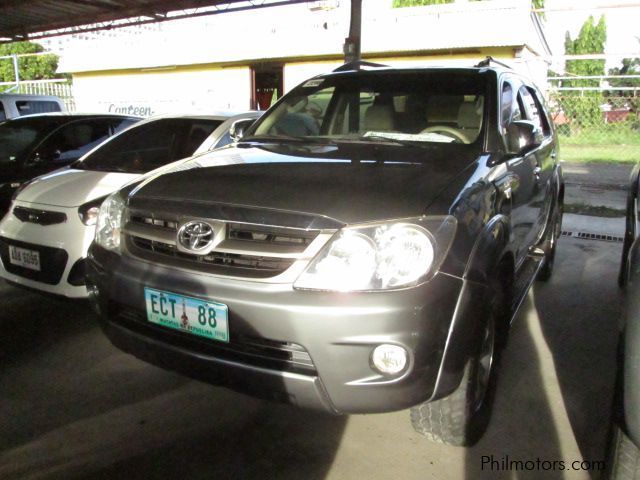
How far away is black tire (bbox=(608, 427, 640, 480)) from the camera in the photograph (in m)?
1.76

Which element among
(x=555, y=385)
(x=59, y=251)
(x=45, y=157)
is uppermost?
(x=45, y=157)

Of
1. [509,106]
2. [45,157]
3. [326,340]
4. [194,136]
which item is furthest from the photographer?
[45,157]

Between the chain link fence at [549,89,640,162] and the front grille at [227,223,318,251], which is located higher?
the front grille at [227,223,318,251]

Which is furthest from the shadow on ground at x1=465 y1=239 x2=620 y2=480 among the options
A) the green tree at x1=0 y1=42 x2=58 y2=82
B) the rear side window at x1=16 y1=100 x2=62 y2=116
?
the green tree at x1=0 y1=42 x2=58 y2=82

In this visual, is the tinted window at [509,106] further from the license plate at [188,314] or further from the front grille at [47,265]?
the front grille at [47,265]

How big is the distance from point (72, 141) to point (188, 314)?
14.0 feet

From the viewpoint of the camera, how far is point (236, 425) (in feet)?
8.68

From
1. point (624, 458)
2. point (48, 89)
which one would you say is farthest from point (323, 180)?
point (48, 89)

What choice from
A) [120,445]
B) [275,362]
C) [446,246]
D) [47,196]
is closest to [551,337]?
[446,246]

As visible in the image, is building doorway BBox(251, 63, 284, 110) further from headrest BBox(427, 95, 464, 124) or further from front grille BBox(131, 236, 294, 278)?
front grille BBox(131, 236, 294, 278)

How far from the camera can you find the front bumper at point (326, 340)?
190 cm

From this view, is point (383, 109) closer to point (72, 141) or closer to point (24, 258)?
→ point (24, 258)

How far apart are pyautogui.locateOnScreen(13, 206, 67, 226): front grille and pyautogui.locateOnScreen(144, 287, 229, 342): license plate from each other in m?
1.74

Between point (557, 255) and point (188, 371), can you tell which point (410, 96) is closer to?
point (188, 371)
